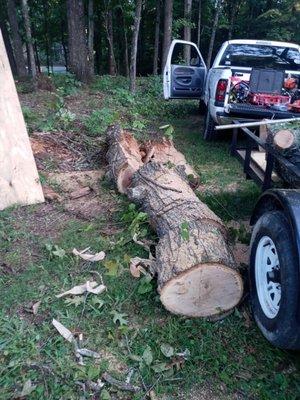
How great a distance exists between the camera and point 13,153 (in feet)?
13.5

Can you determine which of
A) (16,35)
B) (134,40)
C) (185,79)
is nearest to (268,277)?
Result: (185,79)

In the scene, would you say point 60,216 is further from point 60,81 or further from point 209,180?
point 60,81

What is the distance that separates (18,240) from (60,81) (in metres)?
8.52

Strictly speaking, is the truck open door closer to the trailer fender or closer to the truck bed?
the truck bed

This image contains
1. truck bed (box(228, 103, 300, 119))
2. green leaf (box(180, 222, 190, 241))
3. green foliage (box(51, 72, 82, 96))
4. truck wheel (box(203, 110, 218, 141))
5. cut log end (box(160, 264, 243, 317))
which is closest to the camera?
cut log end (box(160, 264, 243, 317))

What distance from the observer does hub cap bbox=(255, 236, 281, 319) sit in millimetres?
2570

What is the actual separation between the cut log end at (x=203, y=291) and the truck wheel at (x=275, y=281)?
182 mm

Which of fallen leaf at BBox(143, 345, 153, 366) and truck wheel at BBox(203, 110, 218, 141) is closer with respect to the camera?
A: fallen leaf at BBox(143, 345, 153, 366)

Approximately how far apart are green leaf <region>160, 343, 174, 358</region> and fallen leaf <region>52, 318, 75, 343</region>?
0.63 m

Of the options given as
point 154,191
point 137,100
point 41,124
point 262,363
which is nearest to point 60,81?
point 137,100

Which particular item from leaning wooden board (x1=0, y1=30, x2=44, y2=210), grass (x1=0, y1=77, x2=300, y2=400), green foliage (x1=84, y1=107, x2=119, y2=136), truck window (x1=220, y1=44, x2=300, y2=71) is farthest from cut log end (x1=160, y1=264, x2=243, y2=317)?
truck window (x1=220, y1=44, x2=300, y2=71)

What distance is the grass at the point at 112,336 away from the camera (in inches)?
93.4

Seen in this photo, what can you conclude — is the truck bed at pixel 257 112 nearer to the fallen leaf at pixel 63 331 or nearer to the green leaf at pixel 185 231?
the green leaf at pixel 185 231

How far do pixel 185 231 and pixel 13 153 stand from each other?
88.9 inches
